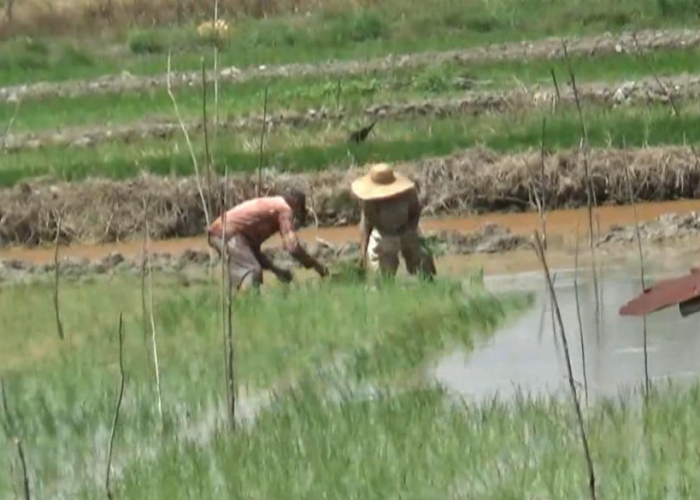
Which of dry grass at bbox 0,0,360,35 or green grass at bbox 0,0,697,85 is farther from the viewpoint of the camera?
dry grass at bbox 0,0,360,35

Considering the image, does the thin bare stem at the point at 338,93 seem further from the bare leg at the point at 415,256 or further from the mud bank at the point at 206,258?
the bare leg at the point at 415,256

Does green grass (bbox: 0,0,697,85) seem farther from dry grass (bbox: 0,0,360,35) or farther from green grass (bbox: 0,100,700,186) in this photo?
green grass (bbox: 0,100,700,186)

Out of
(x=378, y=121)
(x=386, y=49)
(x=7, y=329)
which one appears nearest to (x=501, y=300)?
(x=7, y=329)

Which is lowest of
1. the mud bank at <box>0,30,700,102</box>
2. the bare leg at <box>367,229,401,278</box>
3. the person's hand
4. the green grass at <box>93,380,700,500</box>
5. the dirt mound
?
the mud bank at <box>0,30,700,102</box>

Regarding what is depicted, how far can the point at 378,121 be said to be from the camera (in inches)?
608

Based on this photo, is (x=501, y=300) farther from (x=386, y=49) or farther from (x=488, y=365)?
(x=386, y=49)

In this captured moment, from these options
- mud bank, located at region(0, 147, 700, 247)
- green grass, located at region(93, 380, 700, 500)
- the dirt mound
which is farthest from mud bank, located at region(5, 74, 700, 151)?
green grass, located at region(93, 380, 700, 500)

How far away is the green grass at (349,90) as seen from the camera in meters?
16.5

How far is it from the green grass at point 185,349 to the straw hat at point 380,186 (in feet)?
1.59

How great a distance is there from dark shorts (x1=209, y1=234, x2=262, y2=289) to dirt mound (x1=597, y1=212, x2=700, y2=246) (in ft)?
7.81

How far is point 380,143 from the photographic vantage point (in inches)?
561

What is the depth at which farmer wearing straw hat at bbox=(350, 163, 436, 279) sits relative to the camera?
9.23m

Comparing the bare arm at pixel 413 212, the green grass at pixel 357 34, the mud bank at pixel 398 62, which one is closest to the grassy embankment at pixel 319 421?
the bare arm at pixel 413 212

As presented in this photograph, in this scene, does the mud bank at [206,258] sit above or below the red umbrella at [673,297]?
below
